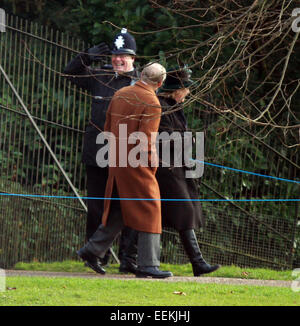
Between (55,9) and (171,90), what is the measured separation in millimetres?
5021

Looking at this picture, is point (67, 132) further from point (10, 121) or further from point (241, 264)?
point (241, 264)

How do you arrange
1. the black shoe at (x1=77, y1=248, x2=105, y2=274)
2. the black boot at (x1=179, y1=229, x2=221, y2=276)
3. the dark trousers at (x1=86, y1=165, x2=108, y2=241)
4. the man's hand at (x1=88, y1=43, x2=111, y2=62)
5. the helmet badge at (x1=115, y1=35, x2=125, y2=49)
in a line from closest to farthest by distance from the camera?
the black shoe at (x1=77, y1=248, x2=105, y2=274)
the black boot at (x1=179, y1=229, x2=221, y2=276)
the helmet badge at (x1=115, y1=35, x2=125, y2=49)
the dark trousers at (x1=86, y1=165, x2=108, y2=241)
the man's hand at (x1=88, y1=43, x2=111, y2=62)

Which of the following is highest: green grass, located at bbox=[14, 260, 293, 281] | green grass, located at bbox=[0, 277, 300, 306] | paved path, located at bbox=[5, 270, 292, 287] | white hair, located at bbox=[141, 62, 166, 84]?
white hair, located at bbox=[141, 62, 166, 84]

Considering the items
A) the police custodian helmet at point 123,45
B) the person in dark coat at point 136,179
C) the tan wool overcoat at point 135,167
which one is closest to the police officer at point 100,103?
the police custodian helmet at point 123,45

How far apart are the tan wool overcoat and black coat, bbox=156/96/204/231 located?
372 millimetres

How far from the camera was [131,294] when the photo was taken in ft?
25.2

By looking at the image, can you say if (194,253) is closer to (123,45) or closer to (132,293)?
(132,293)

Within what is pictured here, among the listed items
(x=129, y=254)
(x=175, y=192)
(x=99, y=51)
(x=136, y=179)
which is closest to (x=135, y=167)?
(x=136, y=179)

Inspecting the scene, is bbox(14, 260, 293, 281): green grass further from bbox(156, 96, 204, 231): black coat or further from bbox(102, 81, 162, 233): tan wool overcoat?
bbox(102, 81, 162, 233): tan wool overcoat

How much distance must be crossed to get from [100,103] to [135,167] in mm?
1260

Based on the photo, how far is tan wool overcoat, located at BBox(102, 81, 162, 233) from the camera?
335 inches

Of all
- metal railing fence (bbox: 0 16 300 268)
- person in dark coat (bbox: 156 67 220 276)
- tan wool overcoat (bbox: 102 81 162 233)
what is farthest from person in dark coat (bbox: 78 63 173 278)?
metal railing fence (bbox: 0 16 300 268)

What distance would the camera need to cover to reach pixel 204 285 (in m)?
8.45
